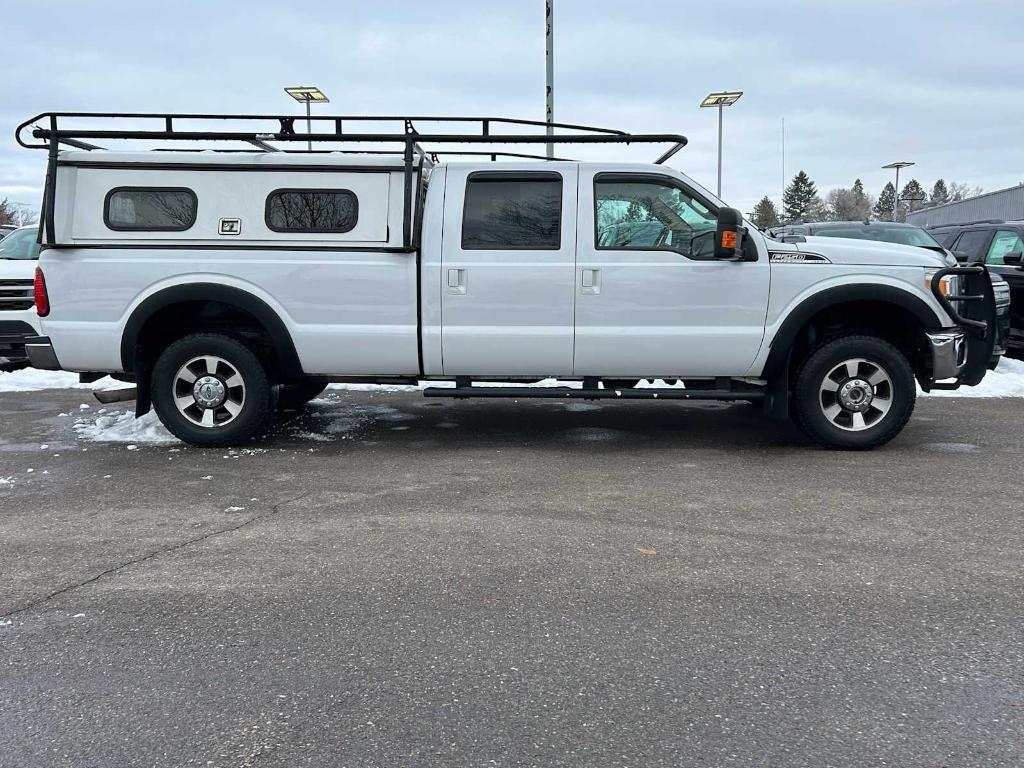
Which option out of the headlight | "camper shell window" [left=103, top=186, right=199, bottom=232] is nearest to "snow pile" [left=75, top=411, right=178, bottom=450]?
"camper shell window" [left=103, top=186, right=199, bottom=232]

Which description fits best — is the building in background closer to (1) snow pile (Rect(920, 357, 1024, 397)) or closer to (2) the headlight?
(1) snow pile (Rect(920, 357, 1024, 397))

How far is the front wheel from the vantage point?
20.9 feet

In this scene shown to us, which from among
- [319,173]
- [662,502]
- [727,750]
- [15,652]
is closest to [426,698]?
[727,750]

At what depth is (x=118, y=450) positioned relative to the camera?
6.70 meters

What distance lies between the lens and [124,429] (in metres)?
7.39

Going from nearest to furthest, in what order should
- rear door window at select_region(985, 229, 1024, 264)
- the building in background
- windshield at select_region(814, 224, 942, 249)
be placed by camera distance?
rear door window at select_region(985, 229, 1024, 264), windshield at select_region(814, 224, 942, 249), the building in background

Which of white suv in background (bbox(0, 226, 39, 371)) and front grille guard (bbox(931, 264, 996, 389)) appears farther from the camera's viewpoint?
white suv in background (bbox(0, 226, 39, 371))

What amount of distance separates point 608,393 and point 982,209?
101 feet

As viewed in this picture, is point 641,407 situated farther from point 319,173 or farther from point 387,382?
point 319,173

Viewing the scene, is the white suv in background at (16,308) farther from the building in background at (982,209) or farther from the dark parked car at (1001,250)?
the building in background at (982,209)

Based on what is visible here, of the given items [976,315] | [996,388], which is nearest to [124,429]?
[976,315]

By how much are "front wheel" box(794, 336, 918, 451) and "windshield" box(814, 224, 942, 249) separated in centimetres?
603

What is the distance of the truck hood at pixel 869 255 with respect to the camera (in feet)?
20.6

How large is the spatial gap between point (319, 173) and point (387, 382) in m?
1.69
